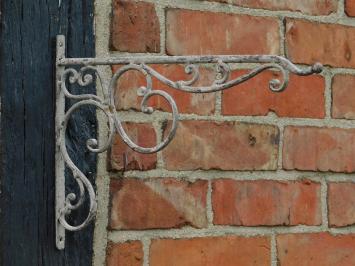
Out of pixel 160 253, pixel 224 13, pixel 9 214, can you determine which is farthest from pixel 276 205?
pixel 9 214

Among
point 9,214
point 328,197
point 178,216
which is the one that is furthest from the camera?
point 328,197

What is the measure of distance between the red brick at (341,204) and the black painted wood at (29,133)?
44cm

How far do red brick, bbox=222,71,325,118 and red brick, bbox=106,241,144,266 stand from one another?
0.26 metres

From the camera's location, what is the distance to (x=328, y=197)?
1.74m

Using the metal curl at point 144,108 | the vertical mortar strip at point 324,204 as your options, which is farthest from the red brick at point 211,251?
the metal curl at point 144,108

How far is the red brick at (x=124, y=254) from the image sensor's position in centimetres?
159

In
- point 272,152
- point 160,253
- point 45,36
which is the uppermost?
point 45,36

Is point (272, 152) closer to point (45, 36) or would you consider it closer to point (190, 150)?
point (190, 150)

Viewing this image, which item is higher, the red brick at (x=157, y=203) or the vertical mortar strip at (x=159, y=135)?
the vertical mortar strip at (x=159, y=135)

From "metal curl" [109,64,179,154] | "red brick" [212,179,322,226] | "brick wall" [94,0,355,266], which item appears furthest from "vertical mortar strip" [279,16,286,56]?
"metal curl" [109,64,179,154]

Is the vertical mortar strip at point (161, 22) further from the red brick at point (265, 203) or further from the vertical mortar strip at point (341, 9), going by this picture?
the vertical mortar strip at point (341, 9)

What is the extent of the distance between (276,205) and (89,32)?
412mm

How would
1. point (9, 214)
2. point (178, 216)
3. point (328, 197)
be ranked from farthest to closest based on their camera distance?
point (328, 197), point (178, 216), point (9, 214)

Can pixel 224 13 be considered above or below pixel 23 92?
above
